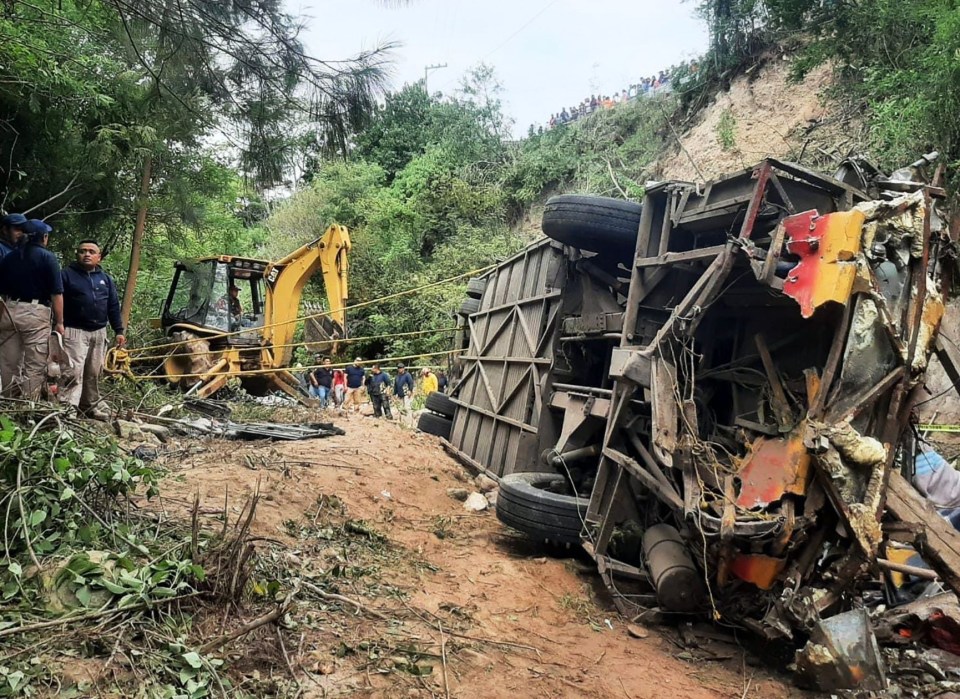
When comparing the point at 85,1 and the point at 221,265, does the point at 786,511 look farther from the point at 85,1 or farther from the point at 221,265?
the point at 221,265

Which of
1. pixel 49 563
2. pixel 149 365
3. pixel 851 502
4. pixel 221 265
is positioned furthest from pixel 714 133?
pixel 49 563

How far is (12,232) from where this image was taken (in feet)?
18.0

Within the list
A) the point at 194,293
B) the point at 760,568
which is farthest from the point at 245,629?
the point at 194,293

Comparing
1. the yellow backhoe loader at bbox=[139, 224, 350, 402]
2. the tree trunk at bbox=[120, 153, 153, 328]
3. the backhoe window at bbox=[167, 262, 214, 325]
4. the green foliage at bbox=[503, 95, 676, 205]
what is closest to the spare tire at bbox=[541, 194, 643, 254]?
the tree trunk at bbox=[120, 153, 153, 328]

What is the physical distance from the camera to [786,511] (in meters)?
3.85

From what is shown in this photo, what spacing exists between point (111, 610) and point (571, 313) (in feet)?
16.2

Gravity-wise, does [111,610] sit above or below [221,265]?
below

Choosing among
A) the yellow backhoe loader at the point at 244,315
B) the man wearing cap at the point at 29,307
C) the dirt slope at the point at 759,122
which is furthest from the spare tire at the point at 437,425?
the dirt slope at the point at 759,122

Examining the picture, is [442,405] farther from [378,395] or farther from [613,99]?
[613,99]

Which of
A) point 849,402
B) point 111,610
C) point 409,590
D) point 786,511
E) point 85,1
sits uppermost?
point 85,1

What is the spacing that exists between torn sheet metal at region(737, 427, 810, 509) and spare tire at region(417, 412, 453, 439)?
256 inches

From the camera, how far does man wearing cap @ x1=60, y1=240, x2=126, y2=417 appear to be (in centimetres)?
585

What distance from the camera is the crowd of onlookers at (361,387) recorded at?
46.4 ft

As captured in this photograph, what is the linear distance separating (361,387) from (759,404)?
13.7 m
